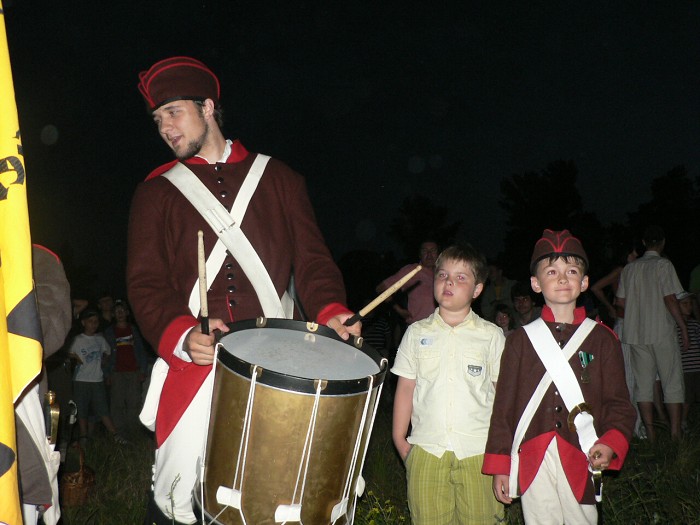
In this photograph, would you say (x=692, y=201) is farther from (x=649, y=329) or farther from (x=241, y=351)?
(x=241, y=351)

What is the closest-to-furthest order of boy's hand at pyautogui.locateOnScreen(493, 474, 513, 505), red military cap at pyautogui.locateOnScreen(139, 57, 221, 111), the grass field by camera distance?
red military cap at pyautogui.locateOnScreen(139, 57, 221, 111) < boy's hand at pyautogui.locateOnScreen(493, 474, 513, 505) < the grass field

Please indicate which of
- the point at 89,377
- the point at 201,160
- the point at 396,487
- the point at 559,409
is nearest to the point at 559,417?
the point at 559,409

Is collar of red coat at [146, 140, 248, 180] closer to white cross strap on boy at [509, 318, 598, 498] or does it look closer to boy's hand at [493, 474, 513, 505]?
white cross strap on boy at [509, 318, 598, 498]

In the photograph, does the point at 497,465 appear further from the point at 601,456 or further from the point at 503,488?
the point at 601,456

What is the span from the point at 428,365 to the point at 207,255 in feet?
4.18

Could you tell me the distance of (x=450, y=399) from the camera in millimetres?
3559

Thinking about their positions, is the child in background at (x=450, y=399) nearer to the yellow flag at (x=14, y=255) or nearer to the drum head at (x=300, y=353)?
the drum head at (x=300, y=353)

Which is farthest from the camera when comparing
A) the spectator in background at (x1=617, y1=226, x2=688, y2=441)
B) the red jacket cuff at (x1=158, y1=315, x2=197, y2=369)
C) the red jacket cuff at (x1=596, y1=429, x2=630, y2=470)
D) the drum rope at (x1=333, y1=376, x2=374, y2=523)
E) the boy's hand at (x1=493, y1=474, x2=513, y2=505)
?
the spectator in background at (x1=617, y1=226, x2=688, y2=441)

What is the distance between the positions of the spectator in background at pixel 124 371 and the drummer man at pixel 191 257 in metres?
6.68

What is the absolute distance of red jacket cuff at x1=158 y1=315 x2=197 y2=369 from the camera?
2697mm

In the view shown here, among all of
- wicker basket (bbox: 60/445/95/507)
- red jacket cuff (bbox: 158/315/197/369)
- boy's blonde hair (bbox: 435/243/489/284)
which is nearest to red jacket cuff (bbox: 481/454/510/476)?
boy's blonde hair (bbox: 435/243/489/284)

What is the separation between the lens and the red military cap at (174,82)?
10.2 feet

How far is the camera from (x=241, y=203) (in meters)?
3.06

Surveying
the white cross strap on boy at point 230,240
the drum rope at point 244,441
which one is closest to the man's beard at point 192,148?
the white cross strap on boy at point 230,240
